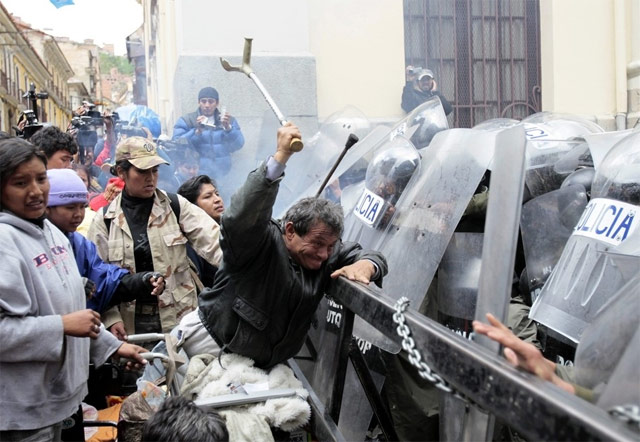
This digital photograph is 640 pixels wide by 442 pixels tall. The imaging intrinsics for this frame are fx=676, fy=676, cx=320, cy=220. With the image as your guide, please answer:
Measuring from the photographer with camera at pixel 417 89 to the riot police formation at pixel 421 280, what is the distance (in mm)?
4069

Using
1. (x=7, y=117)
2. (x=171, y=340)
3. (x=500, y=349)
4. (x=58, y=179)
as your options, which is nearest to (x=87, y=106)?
(x=58, y=179)

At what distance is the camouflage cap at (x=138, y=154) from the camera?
11.5ft

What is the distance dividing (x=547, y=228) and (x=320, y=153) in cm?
237

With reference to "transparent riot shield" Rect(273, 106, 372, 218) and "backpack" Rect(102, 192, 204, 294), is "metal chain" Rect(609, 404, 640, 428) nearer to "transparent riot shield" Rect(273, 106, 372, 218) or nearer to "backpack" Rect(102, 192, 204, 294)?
"backpack" Rect(102, 192, 204, 294)

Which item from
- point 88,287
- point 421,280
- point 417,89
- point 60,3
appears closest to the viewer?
point 421,280

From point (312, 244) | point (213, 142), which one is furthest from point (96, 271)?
point (213, 142)

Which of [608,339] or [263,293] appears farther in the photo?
[263,293]

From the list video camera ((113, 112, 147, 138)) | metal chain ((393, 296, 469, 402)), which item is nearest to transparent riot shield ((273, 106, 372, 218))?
metal chain ((393, 296, 469, 402))

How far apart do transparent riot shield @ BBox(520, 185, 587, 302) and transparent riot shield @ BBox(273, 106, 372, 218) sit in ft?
6.55

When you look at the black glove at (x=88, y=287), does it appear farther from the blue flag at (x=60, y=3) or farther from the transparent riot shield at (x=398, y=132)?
the blue flag at (x=60, y=3)

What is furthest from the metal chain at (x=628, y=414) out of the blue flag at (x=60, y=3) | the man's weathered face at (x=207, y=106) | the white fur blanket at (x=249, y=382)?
the blue flag at (x=60, y=3)

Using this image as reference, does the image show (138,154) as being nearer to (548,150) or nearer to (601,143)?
(548,150)

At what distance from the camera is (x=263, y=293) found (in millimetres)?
2352

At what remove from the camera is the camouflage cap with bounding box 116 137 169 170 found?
3512mm
